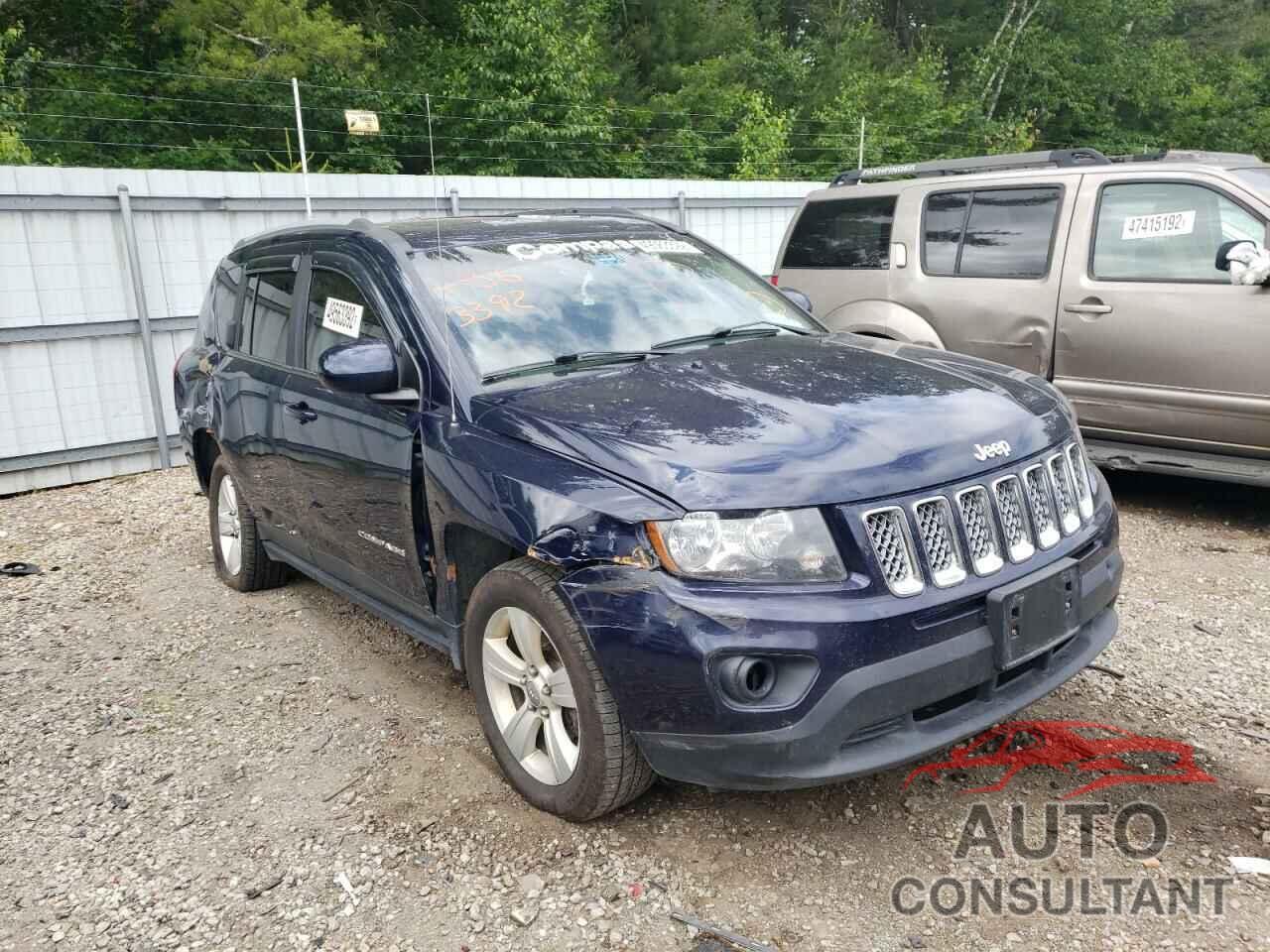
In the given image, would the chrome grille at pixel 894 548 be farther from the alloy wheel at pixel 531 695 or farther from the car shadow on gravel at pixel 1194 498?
the car shadow on gravel at pixel 1194 498

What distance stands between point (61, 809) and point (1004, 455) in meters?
3.19

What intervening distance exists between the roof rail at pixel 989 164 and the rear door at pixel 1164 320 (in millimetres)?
549

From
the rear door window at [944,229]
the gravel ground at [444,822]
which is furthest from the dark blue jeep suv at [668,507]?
the rear door window at [944,229]

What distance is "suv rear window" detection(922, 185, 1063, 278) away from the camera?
620 centimetres

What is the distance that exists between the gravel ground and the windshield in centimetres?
143

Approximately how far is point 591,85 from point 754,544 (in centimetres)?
1670

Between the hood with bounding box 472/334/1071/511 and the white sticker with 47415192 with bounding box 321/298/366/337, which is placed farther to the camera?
the white sticker with 47415192 with bounding box 321/298/366/337

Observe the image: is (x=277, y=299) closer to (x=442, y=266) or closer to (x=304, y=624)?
(x=442, y=266)

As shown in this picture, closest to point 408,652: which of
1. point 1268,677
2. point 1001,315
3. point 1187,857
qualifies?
point 1187,857

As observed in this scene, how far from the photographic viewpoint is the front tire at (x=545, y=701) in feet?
9.14

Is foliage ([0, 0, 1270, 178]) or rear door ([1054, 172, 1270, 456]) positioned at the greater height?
foliage ([0, 0, 1270, 178])

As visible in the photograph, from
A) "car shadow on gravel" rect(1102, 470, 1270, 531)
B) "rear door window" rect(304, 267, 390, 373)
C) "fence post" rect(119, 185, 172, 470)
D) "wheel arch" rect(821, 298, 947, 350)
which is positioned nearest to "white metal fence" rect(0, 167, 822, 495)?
"fence post" rect(119, 185, 172, 470)

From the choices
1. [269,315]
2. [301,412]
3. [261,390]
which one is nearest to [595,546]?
[301,412]

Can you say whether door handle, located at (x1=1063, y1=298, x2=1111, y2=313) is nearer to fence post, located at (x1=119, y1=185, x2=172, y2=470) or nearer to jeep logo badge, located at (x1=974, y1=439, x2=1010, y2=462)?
jeep logo badge, located at (x1=974, y1=439, x2=1010, y2=462)
